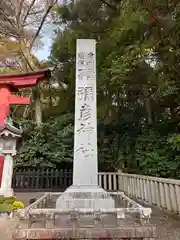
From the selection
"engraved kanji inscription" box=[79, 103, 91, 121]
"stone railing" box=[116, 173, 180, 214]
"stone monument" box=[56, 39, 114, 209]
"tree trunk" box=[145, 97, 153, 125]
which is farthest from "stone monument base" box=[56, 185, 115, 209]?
"tree trunk" box=[145, 97, 153, 125]

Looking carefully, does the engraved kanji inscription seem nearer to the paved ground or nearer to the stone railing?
the stone railing

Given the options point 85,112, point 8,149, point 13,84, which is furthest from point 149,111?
point 8,149

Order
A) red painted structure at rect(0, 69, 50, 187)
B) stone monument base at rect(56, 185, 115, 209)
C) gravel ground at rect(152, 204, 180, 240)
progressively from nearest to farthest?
gravel ground at rect(152, 204, 180, 240), stone monument base at rect(56, 185, 115, 209), red painted structure at rect(0, 69, 50, 187)

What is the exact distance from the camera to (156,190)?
20.3 ft

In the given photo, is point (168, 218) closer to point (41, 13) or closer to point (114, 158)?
point (114, 158)

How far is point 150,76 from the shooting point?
24.1ft

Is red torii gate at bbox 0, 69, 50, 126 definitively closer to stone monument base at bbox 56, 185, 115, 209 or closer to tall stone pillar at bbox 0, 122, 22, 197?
tall stone pillar at bbox 0, 122, 22, 197

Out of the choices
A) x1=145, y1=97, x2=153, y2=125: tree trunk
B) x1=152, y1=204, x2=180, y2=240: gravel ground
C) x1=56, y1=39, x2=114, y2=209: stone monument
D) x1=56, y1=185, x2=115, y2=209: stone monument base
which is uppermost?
x1=145, y1=97, x2=153, y2=125: tree trunk

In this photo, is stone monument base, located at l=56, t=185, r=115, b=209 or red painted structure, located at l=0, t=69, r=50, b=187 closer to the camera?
stone monument base, located at l=56, t=185, r=115, b=209

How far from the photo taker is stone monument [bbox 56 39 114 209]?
439 cm

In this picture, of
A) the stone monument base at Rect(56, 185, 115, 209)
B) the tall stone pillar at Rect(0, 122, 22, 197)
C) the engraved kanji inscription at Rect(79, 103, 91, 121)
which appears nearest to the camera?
the stone monument base at Rect(56, 185, 115, 209)

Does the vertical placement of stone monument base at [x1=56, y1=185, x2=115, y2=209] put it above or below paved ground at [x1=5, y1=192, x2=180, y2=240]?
above

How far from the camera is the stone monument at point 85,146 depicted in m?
4.39

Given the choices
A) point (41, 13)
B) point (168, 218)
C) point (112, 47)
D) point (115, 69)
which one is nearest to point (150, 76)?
point (115, 69)
